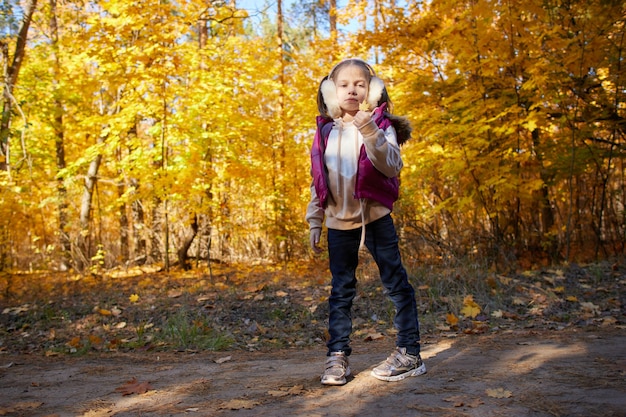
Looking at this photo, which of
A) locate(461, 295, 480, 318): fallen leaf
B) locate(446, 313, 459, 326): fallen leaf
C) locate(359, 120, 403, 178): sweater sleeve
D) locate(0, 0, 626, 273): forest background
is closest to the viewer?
locate(359, 120, 403, 178): sweater sleeve

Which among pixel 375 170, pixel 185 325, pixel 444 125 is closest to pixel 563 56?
pixel 444 125

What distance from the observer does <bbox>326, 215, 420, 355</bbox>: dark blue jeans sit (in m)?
2.90

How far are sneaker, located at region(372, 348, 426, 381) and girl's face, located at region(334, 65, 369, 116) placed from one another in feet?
4.82

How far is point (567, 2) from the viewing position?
705cm

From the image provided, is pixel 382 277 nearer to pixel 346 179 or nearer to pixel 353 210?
pixel 353 210

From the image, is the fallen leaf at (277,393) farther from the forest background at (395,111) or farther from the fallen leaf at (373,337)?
the forest background at (395,111)

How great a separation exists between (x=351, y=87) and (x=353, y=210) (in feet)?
2.34

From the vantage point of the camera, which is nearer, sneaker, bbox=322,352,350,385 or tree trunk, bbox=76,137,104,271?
sneaker, bbox=322,352,350,385

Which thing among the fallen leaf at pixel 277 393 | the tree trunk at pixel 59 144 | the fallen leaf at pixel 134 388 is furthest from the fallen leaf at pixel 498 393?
the tree trunk at pixel 59 144

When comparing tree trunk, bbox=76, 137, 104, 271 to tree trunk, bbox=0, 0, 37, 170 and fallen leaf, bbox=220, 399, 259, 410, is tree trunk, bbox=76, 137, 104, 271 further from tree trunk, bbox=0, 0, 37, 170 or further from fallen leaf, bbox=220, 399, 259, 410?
fallen leaf, bbox=220, 399, 259, 410

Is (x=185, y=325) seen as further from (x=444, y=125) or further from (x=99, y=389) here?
(x=444, y=125)

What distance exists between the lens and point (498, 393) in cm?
250

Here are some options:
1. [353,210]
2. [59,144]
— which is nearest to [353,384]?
[353,210]

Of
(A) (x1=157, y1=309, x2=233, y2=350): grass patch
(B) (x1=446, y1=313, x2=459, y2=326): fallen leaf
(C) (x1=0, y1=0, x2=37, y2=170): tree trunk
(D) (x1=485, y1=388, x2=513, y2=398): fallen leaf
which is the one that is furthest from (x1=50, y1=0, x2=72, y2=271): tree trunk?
(D) (x1=485, y1=388, x2=513, y2=398): fallen leaf
